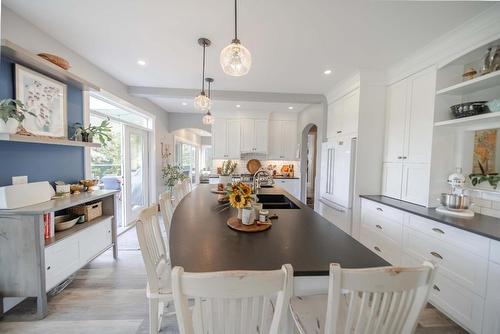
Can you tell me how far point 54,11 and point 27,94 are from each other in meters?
0.80

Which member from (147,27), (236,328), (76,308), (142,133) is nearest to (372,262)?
(236,328)

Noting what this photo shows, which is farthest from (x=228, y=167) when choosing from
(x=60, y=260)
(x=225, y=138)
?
(x=60, y=260)

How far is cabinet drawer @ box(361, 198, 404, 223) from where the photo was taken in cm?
232

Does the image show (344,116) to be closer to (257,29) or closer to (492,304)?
(257,29)

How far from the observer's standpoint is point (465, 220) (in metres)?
1.82

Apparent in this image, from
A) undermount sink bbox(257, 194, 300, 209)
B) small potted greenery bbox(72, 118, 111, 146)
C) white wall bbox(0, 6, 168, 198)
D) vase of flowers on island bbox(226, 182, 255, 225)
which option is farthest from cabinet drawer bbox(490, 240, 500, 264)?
white wall bbox(0, 6, 168, 198)

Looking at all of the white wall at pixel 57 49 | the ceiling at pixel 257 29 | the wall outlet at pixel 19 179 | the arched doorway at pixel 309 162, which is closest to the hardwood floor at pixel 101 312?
the wall outlet at pixel 19 179

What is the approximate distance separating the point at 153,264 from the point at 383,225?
2598 millimetres

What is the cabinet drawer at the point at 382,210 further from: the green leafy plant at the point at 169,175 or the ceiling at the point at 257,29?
the green leafy plant at the point at 169,175

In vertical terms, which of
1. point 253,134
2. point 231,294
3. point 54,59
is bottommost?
point 231,294

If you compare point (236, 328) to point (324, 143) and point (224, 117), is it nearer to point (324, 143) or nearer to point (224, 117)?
point (324, 143)

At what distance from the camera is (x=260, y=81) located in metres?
3.45

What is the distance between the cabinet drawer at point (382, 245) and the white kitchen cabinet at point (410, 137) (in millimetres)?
583

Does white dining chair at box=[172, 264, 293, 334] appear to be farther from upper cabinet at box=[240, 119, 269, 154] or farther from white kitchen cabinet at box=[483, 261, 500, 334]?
upper cabinet at box=[240, 119, 269, 154]
